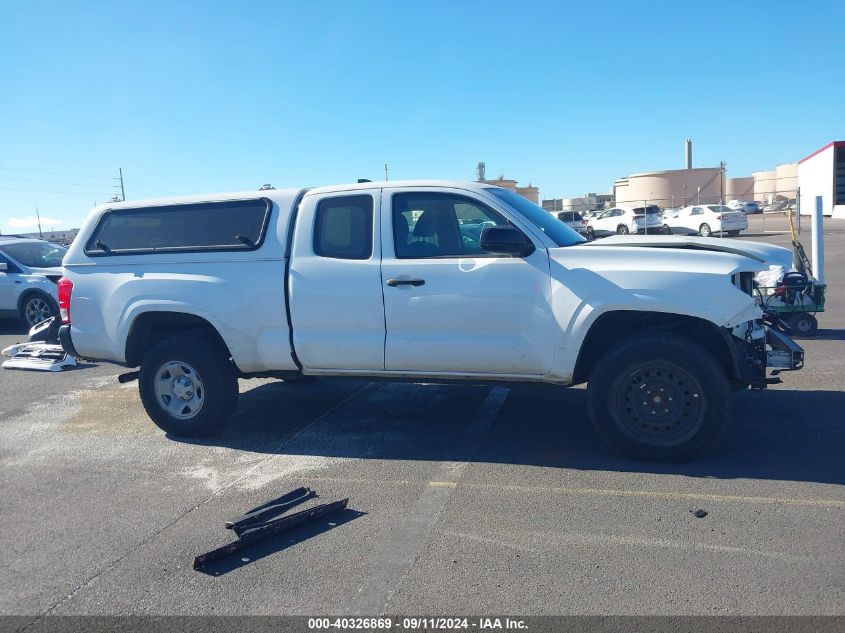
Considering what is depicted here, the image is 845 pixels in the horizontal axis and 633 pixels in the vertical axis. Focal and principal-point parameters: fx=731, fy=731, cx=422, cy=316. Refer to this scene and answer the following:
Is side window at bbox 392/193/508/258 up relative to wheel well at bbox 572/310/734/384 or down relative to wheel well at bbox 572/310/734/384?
up

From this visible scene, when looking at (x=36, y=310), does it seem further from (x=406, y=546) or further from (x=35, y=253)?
(x=406, y=546)

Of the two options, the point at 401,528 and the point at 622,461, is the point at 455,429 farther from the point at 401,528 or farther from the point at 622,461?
the point at 401,528

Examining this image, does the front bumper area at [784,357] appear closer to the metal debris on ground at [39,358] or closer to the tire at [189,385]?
the tire at [189,385]

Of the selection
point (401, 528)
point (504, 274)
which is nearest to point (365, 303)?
point (504, 274)

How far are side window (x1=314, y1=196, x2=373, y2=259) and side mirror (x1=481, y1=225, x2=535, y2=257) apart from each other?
1.02 metres

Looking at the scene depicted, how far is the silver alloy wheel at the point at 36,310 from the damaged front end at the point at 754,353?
1167 centimetres

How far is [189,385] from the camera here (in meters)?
6.38

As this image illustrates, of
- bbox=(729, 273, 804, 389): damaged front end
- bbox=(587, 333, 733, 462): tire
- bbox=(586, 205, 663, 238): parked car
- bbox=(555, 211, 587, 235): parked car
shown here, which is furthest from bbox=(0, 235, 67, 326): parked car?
bbox=(555, 211, 587, 235): parked car

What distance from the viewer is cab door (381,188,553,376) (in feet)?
17.8

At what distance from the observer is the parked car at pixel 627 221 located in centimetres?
3656

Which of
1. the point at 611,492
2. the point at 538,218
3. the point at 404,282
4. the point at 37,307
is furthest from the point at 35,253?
the point at 611,492

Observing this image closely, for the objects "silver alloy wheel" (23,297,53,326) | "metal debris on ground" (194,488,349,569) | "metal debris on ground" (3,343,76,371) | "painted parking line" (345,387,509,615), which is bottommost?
"painted parking line" (345,387,509,615)

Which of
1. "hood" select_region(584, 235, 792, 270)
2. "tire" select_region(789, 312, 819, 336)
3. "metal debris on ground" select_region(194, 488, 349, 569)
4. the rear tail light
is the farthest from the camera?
"tire" select_region(789, 312, 819, 336)

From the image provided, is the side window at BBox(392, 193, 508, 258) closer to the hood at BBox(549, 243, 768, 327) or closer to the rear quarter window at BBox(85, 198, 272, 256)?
the hood at BBox(549, 243, 768, 327)
